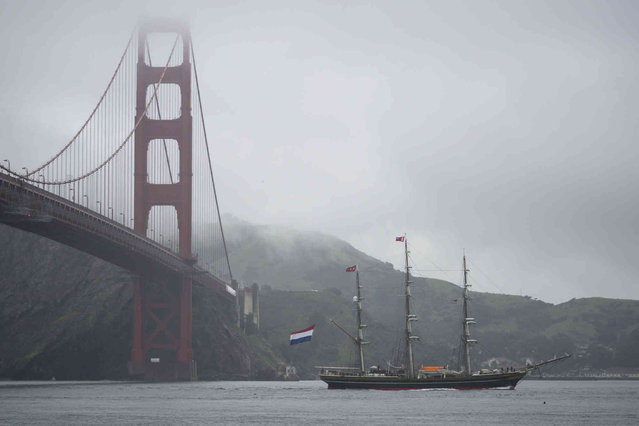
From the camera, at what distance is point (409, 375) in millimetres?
133375

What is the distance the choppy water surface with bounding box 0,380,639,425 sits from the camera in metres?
76.4

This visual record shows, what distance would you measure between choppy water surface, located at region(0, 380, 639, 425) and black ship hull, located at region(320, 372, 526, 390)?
433 inches

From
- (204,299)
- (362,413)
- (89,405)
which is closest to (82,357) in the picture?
(204,299)

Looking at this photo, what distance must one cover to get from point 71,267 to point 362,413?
11240 cm

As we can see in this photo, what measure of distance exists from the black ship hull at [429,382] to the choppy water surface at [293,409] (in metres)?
11.0

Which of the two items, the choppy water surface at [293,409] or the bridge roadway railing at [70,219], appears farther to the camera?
the bridge roadway railing at [70,219]

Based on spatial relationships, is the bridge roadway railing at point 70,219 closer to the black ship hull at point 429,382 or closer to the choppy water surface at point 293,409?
the choppy water surface at point 293,409

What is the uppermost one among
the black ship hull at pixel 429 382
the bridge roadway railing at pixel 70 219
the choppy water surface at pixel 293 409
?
the bridge roadway railing at pixel 70 219

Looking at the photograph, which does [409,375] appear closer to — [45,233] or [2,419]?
[45,233]

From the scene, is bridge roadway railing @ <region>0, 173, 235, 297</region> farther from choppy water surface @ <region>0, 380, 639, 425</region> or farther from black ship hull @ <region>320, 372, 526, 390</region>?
black ship hull @ <region>320, 372, 526, 390</region>

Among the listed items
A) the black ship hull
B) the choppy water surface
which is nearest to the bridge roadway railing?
the choppy water surface

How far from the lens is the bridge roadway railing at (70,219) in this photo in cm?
9138

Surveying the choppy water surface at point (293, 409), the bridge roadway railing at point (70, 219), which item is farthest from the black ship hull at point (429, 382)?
the bridge roadway railing at point (70, 219)

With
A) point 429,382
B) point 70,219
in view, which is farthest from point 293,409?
point 429,382
